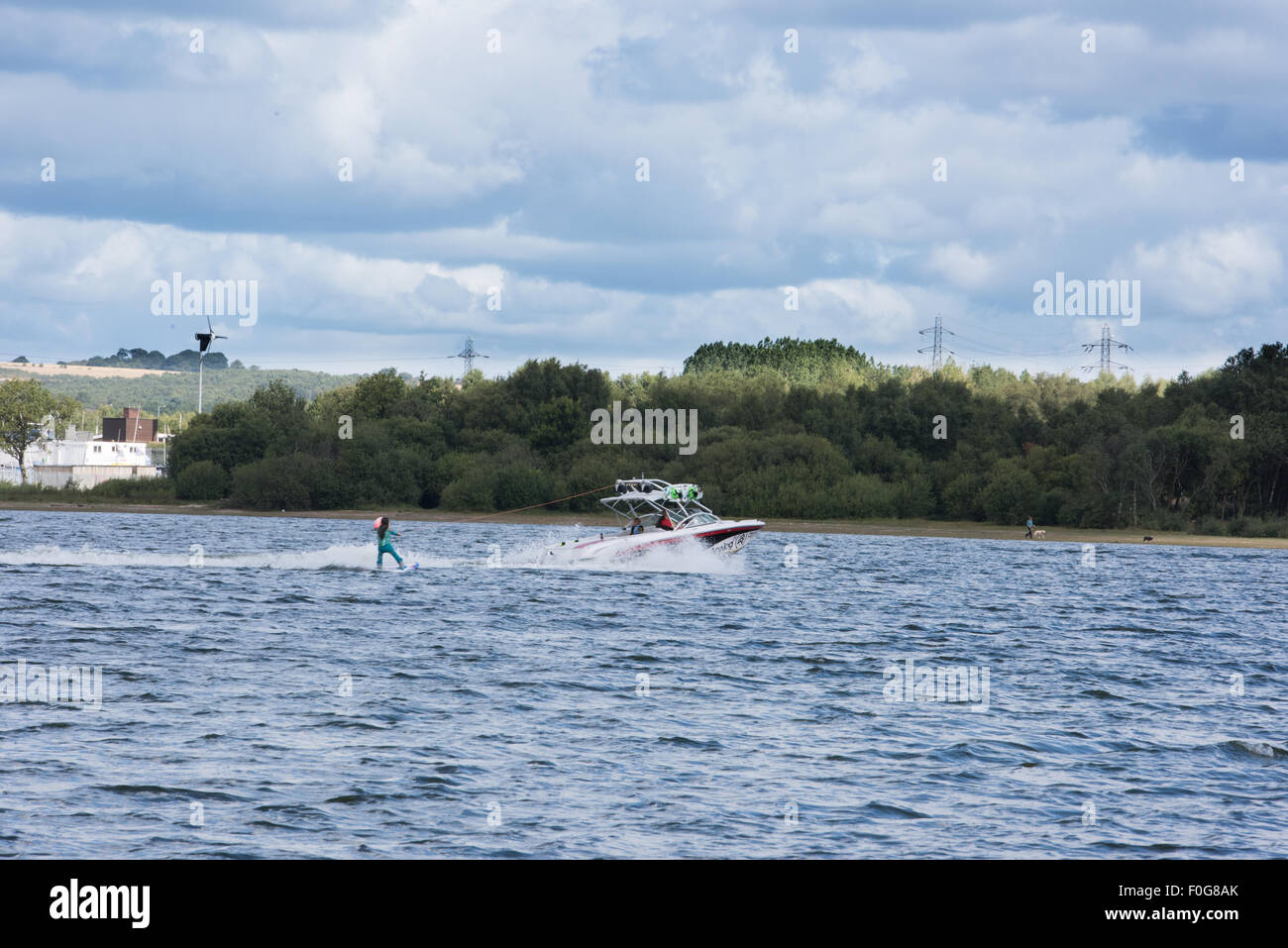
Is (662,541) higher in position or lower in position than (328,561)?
higher

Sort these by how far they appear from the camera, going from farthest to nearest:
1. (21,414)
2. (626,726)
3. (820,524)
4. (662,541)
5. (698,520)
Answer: (21,414) < (820,524) < (698,520) < (662,541) < (626,726)

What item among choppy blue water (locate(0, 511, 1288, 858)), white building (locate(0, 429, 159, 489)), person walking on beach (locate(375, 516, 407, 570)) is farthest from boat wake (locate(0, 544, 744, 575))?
white building (locate(0, 429, 159, 489))

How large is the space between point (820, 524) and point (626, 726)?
90845mm

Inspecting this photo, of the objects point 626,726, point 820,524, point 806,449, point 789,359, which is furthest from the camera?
point 789,359

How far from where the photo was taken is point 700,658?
29844 millimetres

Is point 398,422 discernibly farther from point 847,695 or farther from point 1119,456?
point 847,695

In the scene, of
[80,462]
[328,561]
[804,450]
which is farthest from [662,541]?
[80,462]

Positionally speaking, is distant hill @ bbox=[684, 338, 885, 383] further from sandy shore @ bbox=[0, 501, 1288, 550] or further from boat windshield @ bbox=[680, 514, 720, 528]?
boat windshield @ bbox=[680, 514, 720, 528]

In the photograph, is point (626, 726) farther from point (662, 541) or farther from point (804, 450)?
point (804, 450)

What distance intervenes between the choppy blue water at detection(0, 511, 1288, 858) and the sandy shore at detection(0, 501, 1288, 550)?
51177 millimetres

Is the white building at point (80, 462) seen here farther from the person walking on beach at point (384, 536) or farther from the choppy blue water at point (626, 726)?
the choppy blue water at point (626, 726)

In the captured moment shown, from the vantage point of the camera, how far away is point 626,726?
68.8 feet
